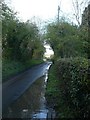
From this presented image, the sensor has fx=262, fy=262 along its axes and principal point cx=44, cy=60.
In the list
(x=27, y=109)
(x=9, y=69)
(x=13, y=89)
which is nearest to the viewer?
(x=27, y=109)

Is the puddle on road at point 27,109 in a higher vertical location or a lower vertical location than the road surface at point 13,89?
lower

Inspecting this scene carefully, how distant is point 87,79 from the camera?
257 inches

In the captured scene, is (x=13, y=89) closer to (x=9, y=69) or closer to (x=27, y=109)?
(x=27, y=109)

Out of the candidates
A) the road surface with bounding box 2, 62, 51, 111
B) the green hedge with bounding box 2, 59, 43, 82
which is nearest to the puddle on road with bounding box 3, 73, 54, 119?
the road surface with bounding box 2, 62, 51, 111

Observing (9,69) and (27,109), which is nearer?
(27,109)

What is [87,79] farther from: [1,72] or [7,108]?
[1,72]

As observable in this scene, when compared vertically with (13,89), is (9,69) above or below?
above

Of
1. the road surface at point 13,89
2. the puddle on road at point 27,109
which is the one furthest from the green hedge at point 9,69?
the puddle on road at point 27,109

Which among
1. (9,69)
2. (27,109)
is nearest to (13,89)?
(27,109)

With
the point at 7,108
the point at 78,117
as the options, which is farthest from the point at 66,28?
the point at 78,117

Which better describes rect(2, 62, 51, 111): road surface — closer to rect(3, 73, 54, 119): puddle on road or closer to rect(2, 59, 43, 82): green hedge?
rect(3, 73, 54, 119): puddle on road

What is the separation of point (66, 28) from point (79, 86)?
2678cm

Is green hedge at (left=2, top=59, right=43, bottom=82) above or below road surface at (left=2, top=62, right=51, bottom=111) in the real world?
above

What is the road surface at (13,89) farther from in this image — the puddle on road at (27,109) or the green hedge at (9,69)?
the green hedge at (9,69)
